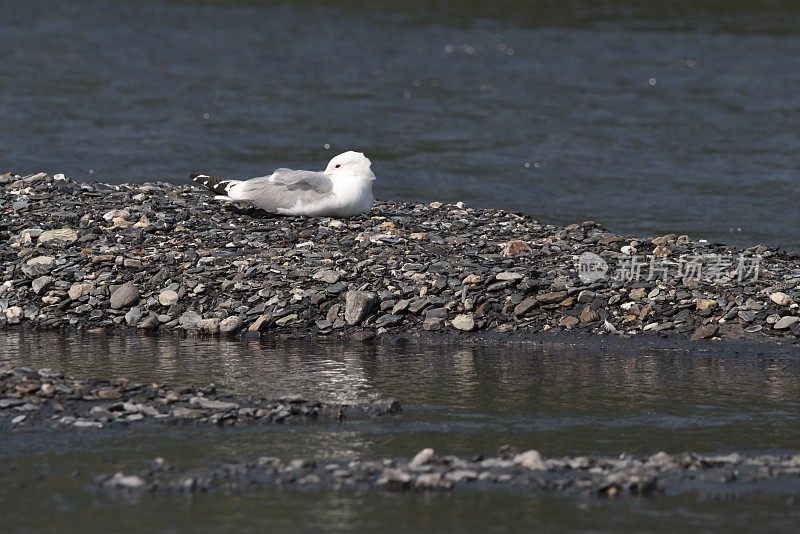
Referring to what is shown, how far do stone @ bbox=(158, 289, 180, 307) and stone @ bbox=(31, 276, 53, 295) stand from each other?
1100 millimetres

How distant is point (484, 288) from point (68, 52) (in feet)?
81.4

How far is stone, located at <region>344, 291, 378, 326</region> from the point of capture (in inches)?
507

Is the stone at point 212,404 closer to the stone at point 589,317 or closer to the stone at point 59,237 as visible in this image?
the stone at point 589,317

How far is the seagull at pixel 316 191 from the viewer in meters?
15.1

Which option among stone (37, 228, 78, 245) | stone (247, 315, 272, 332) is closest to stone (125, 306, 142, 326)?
stone (247, 315, 272, 332)

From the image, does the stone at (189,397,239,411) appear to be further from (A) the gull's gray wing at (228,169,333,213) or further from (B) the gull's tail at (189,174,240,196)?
(B) the gull's tail at (189,174,240,196)

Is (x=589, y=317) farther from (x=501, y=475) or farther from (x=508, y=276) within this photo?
(x=501, y=475)

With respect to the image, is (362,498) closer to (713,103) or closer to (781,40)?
(713,103)

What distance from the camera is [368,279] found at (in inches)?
525

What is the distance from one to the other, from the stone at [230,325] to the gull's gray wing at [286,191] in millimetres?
2480

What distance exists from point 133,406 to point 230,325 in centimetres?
315

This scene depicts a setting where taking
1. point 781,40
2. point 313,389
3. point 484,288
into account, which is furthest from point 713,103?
point 313,389

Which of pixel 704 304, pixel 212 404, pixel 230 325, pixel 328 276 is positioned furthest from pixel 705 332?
pixel 212 404
